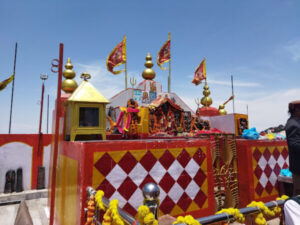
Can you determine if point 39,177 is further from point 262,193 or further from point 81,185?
point 262,193

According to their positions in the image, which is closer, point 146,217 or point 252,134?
point 146,217

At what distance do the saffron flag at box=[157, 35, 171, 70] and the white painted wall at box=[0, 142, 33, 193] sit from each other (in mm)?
10382

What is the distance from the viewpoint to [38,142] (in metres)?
9.68

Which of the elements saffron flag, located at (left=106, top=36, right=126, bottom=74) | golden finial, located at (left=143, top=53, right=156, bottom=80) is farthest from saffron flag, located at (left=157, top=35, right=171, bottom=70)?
saffron flag, located at (left=106, top=36, right=126, bottom=74)

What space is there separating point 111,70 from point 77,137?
9.15 m

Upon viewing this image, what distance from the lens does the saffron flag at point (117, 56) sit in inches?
506

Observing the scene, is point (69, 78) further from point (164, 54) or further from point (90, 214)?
point (164, 54)

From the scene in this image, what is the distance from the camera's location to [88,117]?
4.31m

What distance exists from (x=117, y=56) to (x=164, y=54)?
14.1 ft

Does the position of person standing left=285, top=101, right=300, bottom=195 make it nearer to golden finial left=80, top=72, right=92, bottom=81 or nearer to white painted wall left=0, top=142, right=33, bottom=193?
golden finial left=80, top=72, right=92, bottom=81

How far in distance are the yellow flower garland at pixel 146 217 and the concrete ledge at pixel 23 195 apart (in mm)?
8664

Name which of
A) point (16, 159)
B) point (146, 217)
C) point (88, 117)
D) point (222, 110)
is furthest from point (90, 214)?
point (222, 110)

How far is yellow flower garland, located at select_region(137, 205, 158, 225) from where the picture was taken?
1.53m

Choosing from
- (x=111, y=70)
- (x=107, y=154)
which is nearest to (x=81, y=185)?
(x=107, y=154)
